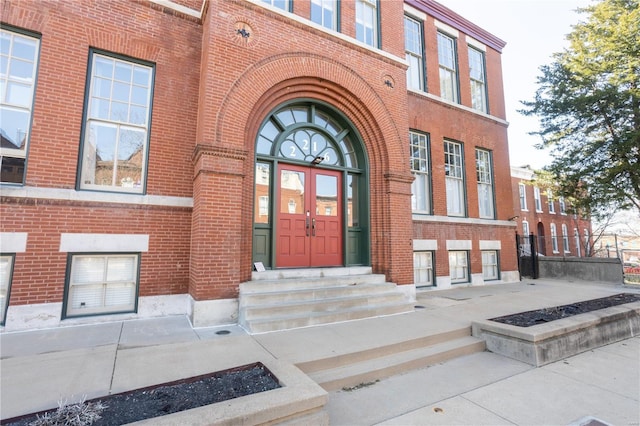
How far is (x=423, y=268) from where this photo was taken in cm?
914

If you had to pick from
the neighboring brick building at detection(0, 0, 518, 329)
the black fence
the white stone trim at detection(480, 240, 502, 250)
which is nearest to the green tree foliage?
the black fence

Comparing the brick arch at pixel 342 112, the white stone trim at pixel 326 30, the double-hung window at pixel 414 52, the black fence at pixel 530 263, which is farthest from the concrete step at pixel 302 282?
the black fence at pixel 530 263

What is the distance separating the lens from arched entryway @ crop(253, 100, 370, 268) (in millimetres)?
6359

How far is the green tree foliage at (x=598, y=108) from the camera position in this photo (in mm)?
10781

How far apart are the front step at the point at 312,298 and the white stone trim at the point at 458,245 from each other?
3.82 metres

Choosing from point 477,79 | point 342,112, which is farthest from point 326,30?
point 477,79

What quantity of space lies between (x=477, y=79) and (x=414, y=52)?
3220 mm

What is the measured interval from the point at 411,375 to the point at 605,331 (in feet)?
Result: 12.8

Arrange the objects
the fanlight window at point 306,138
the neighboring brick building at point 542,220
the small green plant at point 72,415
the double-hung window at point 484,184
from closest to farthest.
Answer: the small green plant at point 72,415 < the fanlight window at point 306,138 < the double-hung window at point 484,184 < the neighboring brick building at point 542,220

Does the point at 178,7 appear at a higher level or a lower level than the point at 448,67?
lower

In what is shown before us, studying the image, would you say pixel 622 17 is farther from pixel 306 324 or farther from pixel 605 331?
pixel 306 324

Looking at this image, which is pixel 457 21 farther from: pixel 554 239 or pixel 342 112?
pixel 554 239

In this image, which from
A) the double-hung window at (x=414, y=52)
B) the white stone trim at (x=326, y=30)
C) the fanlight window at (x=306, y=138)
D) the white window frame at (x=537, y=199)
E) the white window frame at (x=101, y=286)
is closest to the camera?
the white window frame at (x=101, y=286)

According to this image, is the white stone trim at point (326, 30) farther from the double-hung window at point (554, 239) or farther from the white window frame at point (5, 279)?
the double-hung window at point (554, 239)
